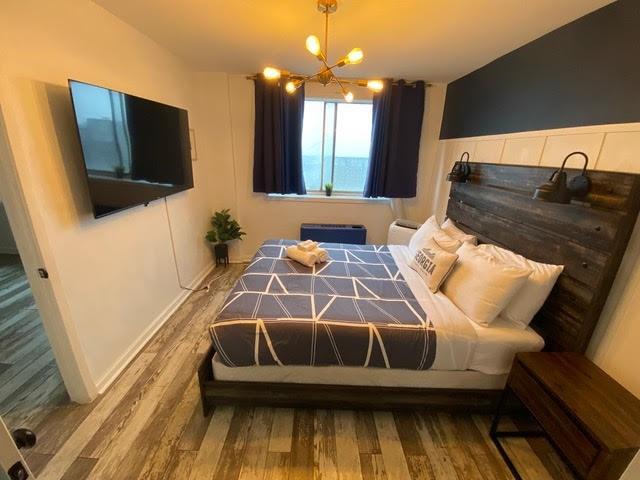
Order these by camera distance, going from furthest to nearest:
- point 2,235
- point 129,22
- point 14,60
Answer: point 2,235, point 129,22, point 14,60

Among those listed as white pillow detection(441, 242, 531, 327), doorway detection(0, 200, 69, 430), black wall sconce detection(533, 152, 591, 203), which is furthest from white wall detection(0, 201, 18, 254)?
black wall sconce detection(533, 152, 591, 203)

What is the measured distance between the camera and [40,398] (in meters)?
1.74

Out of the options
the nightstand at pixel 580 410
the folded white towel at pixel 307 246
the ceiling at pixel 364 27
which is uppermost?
the ceiling at pixel 364 27

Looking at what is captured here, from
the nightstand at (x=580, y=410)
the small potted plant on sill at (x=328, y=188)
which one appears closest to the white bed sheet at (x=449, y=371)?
the nightstand at (x=580, y=410)

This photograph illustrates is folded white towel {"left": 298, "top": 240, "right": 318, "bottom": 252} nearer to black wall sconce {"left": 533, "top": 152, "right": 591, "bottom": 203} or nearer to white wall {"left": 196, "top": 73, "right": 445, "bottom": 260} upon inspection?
white wall {"left": 196, "top": 73, "right": 445, "bottom": 260}

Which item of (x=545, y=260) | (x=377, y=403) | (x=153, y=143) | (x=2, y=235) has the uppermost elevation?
(x=153, y=143)

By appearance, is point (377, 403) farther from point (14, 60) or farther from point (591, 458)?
point (14, 60)

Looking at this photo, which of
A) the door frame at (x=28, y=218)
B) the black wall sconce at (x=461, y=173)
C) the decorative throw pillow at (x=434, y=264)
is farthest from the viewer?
the black wall sconce at (x=461, y=173)

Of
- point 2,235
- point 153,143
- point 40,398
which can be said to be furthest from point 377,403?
point 2,235

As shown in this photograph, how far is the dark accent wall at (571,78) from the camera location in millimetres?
1447

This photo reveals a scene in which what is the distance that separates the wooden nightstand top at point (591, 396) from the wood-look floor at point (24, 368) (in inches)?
108

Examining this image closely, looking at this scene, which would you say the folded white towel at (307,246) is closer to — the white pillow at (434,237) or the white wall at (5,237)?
the white pillow at (434,237)

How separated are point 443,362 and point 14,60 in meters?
2.67

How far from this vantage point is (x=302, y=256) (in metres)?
2.38
